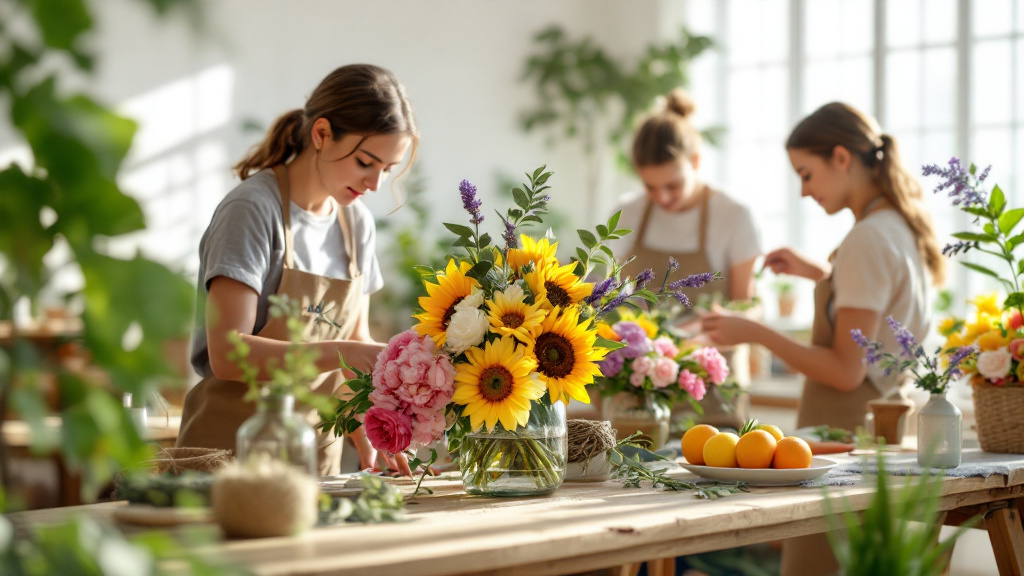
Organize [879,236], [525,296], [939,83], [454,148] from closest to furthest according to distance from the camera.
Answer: [525,296]
[879,236]
[939,83]
[454,148]

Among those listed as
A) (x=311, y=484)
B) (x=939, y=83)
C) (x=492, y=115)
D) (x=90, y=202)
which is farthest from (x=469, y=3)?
(x=90, y=202)

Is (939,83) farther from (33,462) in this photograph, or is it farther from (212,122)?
(33,462)

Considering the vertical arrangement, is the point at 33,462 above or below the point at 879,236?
below

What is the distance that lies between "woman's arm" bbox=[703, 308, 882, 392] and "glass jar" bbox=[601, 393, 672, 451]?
1.72 feet

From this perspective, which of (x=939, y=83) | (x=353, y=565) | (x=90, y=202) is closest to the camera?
(x=90, y=202)

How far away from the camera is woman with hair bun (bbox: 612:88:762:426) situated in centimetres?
346

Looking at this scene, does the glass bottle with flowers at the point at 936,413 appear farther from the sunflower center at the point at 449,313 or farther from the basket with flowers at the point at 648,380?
the sunflower center at the point at 449,313

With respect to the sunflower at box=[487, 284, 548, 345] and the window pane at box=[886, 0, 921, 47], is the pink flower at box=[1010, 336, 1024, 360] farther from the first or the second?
the window pane at box=[886, 0, 921, 47]

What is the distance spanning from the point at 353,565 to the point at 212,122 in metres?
4.42

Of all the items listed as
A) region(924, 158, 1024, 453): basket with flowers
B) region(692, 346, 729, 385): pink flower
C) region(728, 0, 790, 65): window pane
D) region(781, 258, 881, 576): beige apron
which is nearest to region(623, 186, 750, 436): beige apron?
region(781, 258, 881, 576): beige apron

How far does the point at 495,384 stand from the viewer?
157 cm

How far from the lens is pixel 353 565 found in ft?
3.68

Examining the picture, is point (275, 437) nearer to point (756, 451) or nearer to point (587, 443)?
point (587, 443)

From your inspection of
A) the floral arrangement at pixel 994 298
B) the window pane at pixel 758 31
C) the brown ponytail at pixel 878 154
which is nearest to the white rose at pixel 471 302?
the floral arrangement at pixel 994 298
